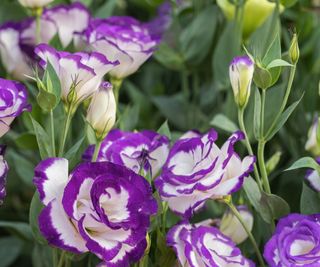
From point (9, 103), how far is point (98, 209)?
11cm

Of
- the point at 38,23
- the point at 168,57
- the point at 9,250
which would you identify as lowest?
the point at 9,250

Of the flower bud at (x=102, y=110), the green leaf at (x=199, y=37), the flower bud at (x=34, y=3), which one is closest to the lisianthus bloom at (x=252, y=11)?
the green leaf at (x=199, y=37)

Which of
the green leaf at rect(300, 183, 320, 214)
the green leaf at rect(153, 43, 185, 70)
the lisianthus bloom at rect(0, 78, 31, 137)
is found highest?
the lisianthus bloom at rect(0, 78, 31, 137)

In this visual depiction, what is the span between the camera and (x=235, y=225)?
64 cm

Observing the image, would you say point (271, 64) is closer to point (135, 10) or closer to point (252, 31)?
point (252, 31)

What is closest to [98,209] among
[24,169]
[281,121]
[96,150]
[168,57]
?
[96,150]

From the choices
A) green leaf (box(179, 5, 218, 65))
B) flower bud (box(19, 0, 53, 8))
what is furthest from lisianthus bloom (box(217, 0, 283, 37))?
flower bud (box(19, 0, 53, 8))

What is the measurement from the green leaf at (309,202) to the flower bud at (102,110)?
0.18m

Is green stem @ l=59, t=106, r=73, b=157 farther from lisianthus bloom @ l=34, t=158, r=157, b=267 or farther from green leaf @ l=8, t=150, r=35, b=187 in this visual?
green leaf @ l=8, t=150, r=35, b=187

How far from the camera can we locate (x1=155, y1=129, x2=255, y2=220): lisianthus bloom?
55cm

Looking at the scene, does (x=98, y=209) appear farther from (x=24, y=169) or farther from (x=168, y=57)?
(x=168, y=57)

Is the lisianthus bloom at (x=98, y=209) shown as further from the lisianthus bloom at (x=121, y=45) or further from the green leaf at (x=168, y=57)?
the green leaf at (x=168, y=57)

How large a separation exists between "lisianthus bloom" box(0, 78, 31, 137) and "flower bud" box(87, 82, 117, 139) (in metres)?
0.05

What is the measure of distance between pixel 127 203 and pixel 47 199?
2.3 inches
